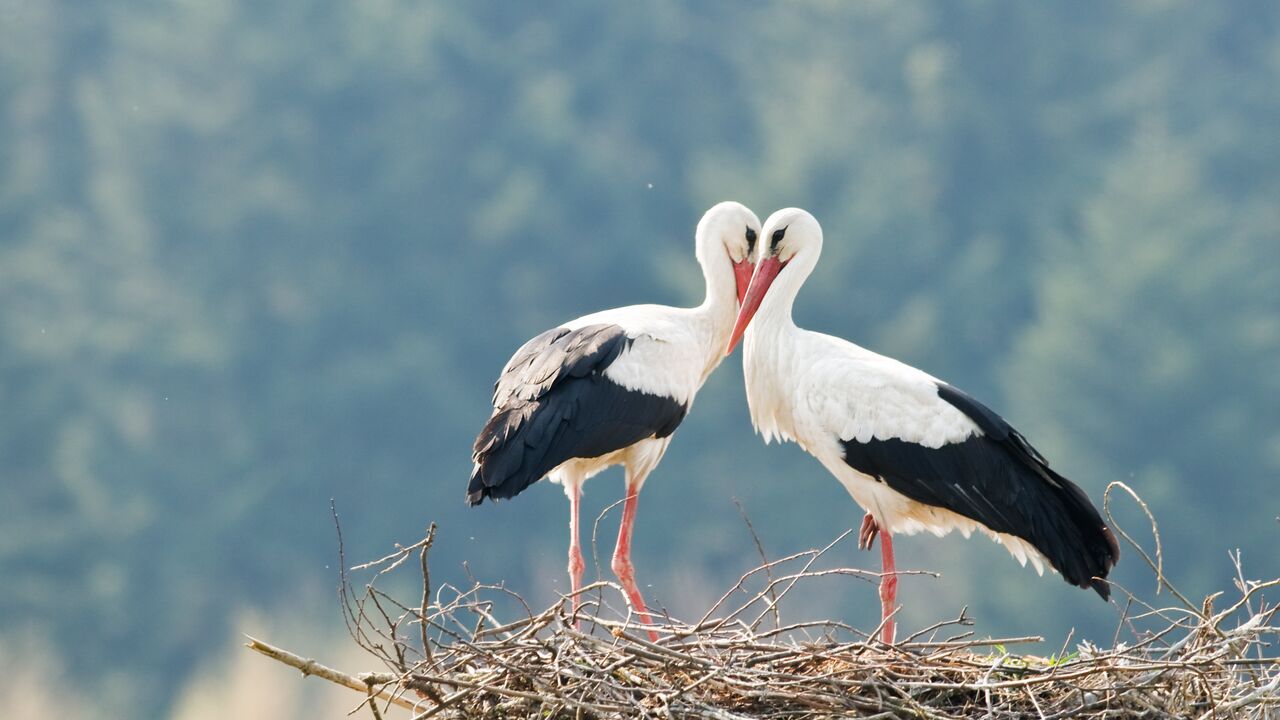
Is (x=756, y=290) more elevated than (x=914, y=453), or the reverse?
(x=756, y=290)

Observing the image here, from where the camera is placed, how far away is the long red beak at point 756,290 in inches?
240

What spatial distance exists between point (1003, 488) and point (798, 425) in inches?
24.2

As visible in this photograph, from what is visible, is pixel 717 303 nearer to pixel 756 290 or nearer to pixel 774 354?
pixel 756 290

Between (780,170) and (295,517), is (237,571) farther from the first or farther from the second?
(780,170)

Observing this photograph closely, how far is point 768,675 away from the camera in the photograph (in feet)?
14.4

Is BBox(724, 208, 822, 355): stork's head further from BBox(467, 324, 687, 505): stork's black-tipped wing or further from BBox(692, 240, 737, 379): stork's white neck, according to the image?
BBox(467, 324, 687, 505): stork's black-tipped wing

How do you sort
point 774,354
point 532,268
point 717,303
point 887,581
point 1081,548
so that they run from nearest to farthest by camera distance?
point 1081,548 → point 887,581 → point 774,354 → point 717,303 → point 532,268

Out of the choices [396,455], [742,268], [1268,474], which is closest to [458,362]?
[396,455]

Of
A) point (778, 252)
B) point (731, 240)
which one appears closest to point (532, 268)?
point (731, 240)

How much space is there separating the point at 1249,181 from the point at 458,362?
9.91 meters

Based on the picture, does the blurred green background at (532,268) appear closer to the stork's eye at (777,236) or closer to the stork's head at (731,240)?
the stork's head at (731,240)

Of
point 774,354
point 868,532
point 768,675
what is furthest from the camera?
point 868,532

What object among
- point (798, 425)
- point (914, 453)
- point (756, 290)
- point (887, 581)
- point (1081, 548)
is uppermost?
point (756, 290)

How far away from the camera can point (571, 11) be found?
28.8 metres
